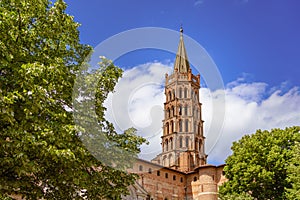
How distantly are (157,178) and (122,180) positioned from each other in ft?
140

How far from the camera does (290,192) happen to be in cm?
3027

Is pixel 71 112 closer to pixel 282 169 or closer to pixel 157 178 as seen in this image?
pixel 282 169

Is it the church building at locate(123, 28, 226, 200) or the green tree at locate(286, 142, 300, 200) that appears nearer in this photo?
the green tree at locate(286, 142, 300, 200)

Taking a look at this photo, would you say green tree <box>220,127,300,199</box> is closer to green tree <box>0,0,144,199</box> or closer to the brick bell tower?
green tree <box>0,0,144,199</box>

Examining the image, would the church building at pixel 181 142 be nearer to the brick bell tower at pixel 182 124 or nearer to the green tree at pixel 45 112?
the brick bell tower at pixel 182 124

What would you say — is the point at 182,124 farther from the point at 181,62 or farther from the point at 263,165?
the point at 263,165

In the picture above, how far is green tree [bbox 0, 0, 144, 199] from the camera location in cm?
1116

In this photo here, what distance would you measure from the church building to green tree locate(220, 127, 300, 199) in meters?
20.9

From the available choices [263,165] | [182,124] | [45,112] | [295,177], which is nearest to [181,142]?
[182,124]

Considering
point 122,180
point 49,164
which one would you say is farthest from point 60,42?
point 122,180

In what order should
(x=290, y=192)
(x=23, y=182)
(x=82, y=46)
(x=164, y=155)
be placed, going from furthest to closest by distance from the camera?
1. (x=164, y=155)
2. (x=290, y=192)
3. (x=82, y=46)
4. (x=23, y=182)

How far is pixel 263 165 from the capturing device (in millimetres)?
34594

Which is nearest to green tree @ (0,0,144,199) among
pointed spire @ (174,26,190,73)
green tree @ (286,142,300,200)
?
green tree @ (286,142,300,200)

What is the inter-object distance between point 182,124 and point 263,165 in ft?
162
